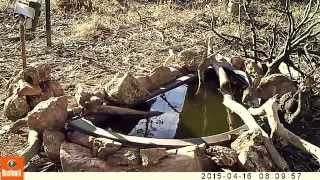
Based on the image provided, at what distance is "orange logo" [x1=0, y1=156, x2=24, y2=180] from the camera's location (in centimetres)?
318

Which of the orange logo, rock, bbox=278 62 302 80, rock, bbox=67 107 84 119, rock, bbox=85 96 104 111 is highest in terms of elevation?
rock, bbox=278 62 302 80

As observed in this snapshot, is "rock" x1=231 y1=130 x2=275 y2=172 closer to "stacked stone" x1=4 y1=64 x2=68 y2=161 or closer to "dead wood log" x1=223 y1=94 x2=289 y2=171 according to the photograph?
"dead wood log" x1=223 y1=94 x2=289 y2=171

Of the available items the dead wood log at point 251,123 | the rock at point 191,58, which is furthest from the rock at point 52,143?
the rock at point 191,58

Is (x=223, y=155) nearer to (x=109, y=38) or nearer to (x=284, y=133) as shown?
(x=284, y=133)

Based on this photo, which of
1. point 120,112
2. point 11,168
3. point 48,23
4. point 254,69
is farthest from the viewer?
point 48,23

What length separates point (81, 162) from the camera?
3355mm

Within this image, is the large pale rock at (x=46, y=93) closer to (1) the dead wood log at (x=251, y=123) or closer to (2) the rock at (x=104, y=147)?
(2) the rock at (x=104, y=147)

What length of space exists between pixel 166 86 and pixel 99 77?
3.89 feet

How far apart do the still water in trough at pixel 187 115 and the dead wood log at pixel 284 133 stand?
0.50 metres

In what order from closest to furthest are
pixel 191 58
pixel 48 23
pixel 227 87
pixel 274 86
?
pixel 274 86, pixel 227 87, pixel 191 58, pixel 48 23

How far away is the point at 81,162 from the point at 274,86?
1.89 meters

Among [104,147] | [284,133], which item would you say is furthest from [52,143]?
[284,133]

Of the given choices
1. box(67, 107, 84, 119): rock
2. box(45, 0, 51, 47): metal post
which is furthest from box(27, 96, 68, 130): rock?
box(45, 0, 51, 47): metal post

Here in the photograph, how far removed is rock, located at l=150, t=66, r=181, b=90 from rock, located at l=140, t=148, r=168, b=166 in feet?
4.50
